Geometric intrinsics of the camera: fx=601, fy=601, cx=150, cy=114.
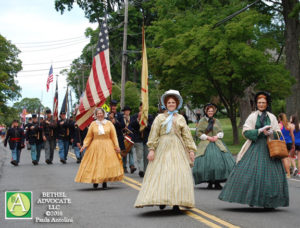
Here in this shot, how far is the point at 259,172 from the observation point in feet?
29.6

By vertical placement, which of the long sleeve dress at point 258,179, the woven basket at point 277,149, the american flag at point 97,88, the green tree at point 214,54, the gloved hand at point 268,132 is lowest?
the long sleeve dress at point 258,179

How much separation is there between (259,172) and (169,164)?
140 cm

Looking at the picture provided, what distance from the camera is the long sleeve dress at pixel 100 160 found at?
12.6 meters

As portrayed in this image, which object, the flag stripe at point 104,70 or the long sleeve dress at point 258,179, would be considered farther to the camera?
the flag stripe at point 104,70

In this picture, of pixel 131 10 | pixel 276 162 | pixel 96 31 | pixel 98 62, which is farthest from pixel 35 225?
pixel 96 31

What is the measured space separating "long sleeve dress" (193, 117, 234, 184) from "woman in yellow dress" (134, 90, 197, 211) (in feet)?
11.2

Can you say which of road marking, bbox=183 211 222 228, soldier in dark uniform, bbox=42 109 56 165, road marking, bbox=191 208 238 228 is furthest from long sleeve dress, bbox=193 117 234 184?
soldier in dark uniform, bbox=42 109 56 165

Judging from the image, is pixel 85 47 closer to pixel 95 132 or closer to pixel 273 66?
pixel 273 66

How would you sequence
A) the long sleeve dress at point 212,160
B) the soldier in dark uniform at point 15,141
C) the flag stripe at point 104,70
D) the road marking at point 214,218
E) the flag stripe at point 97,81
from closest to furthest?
1. the road marking at point 214,218
2. the long sleeve dress at point 212,160
3. the flag stripe at point 97,81
4. the flag stripe at point 104,70
5. the soldier in dark uniform at point 15,141

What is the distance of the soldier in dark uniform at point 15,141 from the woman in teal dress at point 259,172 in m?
14.9

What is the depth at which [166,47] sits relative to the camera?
1206 inches

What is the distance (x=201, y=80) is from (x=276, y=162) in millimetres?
21838

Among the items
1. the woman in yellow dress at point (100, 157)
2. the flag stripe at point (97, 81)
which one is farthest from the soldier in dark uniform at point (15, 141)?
the woman in yellow dress at point (100, 157)

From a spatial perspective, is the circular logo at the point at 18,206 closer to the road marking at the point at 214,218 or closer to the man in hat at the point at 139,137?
the road marking at the point at 214,218
